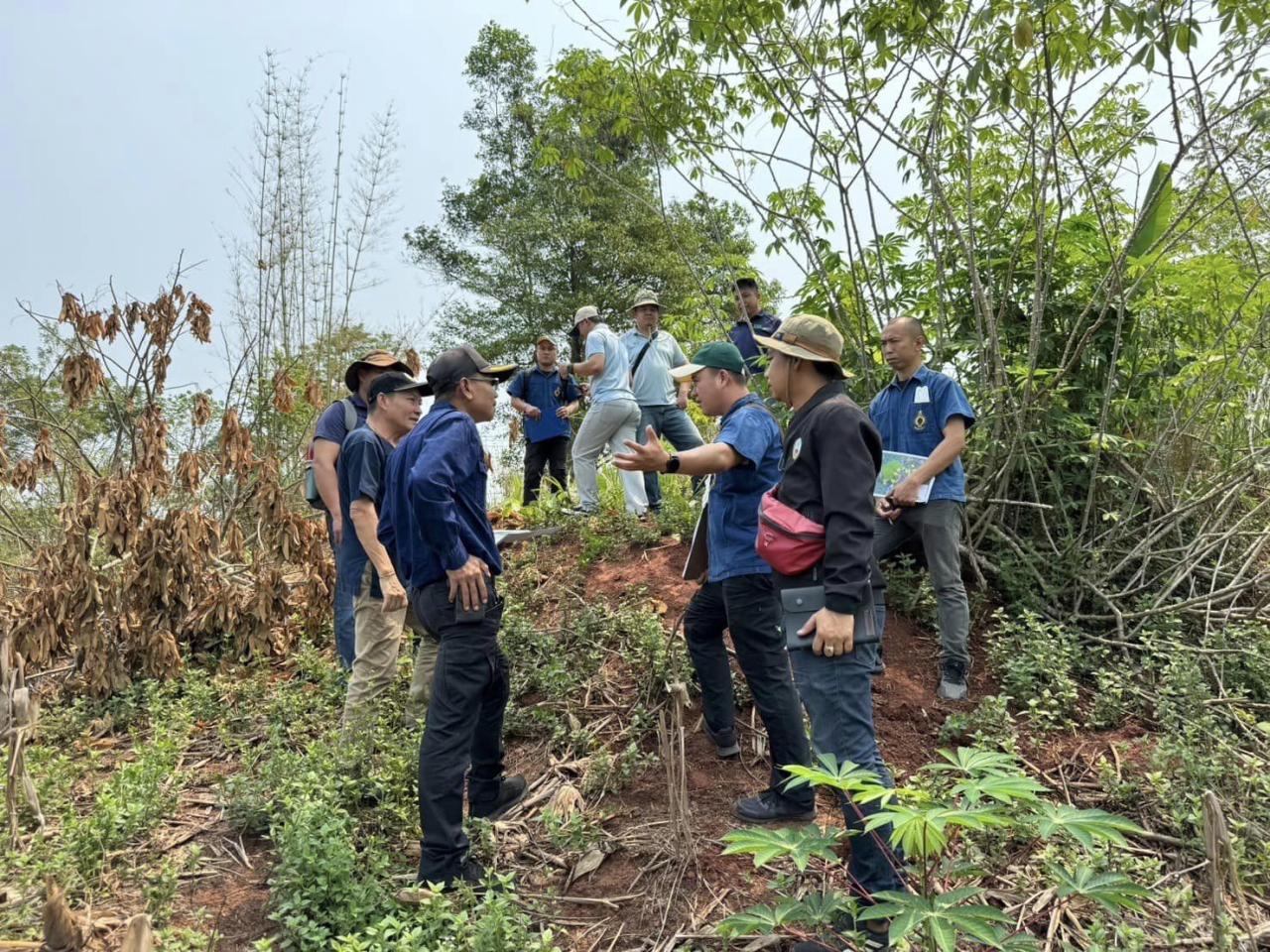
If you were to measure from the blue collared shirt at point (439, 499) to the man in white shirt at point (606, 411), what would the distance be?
3240 millimetres

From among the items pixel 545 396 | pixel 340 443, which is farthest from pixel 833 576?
pixel 545 396

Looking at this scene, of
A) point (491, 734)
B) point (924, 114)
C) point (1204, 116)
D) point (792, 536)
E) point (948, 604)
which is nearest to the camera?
point (792, 536)

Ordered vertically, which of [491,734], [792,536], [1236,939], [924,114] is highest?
[924,114]

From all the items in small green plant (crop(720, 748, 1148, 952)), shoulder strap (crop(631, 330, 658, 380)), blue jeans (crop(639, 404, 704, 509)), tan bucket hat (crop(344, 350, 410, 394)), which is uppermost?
shoulder strap (crop(631, 330, 658, 380))

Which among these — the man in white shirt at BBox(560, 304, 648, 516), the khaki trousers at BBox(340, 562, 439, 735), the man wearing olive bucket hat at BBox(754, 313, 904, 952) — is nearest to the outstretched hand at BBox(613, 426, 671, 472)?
the man wearing olive bucket hat at BBox(754, 313, 904, 952)

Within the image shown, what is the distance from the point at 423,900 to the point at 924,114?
5308mm

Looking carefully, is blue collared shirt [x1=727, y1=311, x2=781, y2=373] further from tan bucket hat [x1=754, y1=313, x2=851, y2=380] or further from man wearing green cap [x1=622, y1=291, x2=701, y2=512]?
tan bucket hat [x1=754, y1=313, x2=851, y2=380]

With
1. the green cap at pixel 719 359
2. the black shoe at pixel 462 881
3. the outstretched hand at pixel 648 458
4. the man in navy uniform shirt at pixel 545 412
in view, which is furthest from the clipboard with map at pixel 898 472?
the man in navy uniform shirt at pixel 545 412

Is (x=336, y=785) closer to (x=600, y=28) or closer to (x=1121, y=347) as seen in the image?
(x=600, y=28)

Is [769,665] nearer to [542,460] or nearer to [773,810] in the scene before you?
[773,810]

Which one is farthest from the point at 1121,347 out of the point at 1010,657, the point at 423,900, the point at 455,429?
the point at 423,900

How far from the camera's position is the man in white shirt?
257 inches

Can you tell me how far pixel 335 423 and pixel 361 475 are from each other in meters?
0.71

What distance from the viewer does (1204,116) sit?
412 cm
